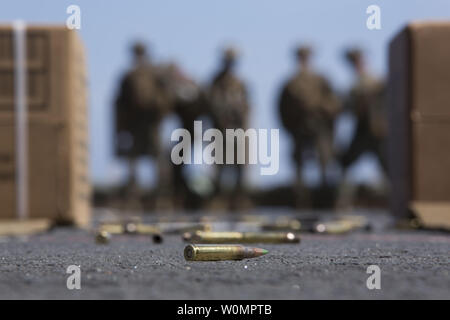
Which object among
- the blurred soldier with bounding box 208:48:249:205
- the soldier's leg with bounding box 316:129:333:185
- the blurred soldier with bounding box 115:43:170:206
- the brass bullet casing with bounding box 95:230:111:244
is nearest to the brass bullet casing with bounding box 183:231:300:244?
the brass bullet casing with bounding box 95:230:111:244

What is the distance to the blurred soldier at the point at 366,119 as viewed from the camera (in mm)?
15234

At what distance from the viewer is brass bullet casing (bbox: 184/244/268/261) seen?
3.83 m

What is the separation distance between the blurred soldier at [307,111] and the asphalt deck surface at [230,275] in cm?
1044

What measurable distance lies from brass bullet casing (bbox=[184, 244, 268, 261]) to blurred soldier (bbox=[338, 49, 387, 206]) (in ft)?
37.6

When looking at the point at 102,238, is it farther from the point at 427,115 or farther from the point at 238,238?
the point at 427,115

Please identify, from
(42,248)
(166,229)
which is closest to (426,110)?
(166,229)

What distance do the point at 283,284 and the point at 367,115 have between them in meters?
12.5

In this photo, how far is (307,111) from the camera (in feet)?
49.0

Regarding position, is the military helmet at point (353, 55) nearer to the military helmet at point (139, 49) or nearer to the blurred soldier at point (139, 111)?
the blurred soldier at point (139, 111)

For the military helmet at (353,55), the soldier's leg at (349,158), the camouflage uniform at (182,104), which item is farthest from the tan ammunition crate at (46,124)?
the military helmet at (353,55)

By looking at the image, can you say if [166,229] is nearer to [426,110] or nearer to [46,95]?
[46,95]

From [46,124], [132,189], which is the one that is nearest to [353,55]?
[132,189]

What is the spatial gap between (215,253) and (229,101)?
11117mm
